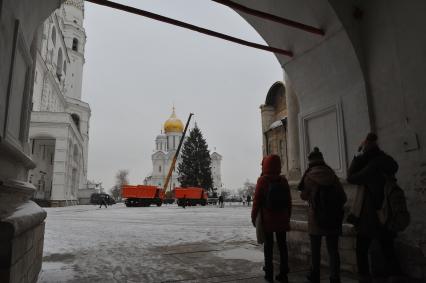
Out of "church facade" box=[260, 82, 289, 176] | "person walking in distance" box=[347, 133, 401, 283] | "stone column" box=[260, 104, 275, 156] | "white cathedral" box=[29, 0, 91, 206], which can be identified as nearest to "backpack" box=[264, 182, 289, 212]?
"person walking in distance" box=[347, 133, 401, 283]

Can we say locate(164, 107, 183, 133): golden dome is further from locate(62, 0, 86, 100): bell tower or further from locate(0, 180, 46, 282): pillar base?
locate(0, 180, 46, 282): pillar base

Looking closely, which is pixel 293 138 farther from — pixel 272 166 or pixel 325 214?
pixel 325 214

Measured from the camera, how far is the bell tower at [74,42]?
5406 centimetres

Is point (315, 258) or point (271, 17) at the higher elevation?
point (271, 17)

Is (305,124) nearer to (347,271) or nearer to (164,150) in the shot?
(347,271)

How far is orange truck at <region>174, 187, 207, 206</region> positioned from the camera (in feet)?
123

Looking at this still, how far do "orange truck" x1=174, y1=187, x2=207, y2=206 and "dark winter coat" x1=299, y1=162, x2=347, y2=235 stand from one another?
108ft

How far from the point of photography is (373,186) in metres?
3.79

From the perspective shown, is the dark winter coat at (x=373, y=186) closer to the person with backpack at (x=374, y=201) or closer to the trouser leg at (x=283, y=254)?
the person with backpack at (x=374, y=201)

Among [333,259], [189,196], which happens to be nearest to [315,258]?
[333,259]

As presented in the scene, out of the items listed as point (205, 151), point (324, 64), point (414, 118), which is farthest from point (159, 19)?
point (205, 151)

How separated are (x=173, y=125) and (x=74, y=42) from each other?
33348 mm

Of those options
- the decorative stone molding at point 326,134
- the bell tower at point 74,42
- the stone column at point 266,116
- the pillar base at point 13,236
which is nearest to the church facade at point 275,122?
the stone column at point 266,116

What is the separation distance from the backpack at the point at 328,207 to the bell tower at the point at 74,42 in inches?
2170
